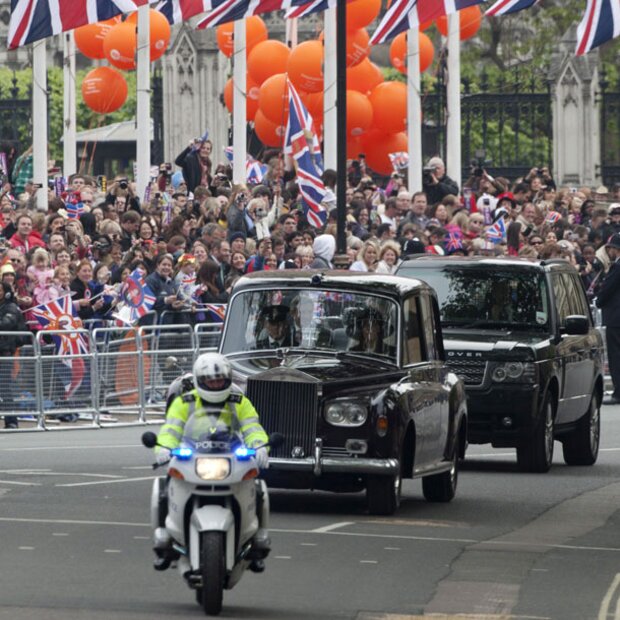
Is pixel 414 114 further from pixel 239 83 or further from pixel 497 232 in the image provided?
pixel 497 232

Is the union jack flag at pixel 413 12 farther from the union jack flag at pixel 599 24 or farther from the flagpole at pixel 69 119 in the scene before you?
the flagpole at pixel 69 119

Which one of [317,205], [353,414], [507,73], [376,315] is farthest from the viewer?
[507,73]

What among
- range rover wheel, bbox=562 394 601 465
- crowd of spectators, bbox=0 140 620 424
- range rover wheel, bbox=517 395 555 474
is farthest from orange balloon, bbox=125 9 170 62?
Result: range rover wheel, bbox=517 395 555 474

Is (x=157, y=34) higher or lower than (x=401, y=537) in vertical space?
higher

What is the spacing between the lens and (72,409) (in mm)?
25312

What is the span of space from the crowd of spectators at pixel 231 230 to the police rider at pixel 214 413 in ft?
37.1

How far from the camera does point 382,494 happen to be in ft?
52.2

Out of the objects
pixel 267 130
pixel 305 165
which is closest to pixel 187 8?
pixel 305 165

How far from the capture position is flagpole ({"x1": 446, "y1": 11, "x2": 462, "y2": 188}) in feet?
132

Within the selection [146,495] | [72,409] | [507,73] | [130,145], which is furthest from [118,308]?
[130,145]

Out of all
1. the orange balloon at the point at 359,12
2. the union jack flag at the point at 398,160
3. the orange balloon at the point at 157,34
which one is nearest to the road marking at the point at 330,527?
the orange balloon at the point at 359,12

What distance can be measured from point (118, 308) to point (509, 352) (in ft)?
26.2

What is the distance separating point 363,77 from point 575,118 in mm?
12848

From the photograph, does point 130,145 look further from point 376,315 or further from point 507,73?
point 376,315
